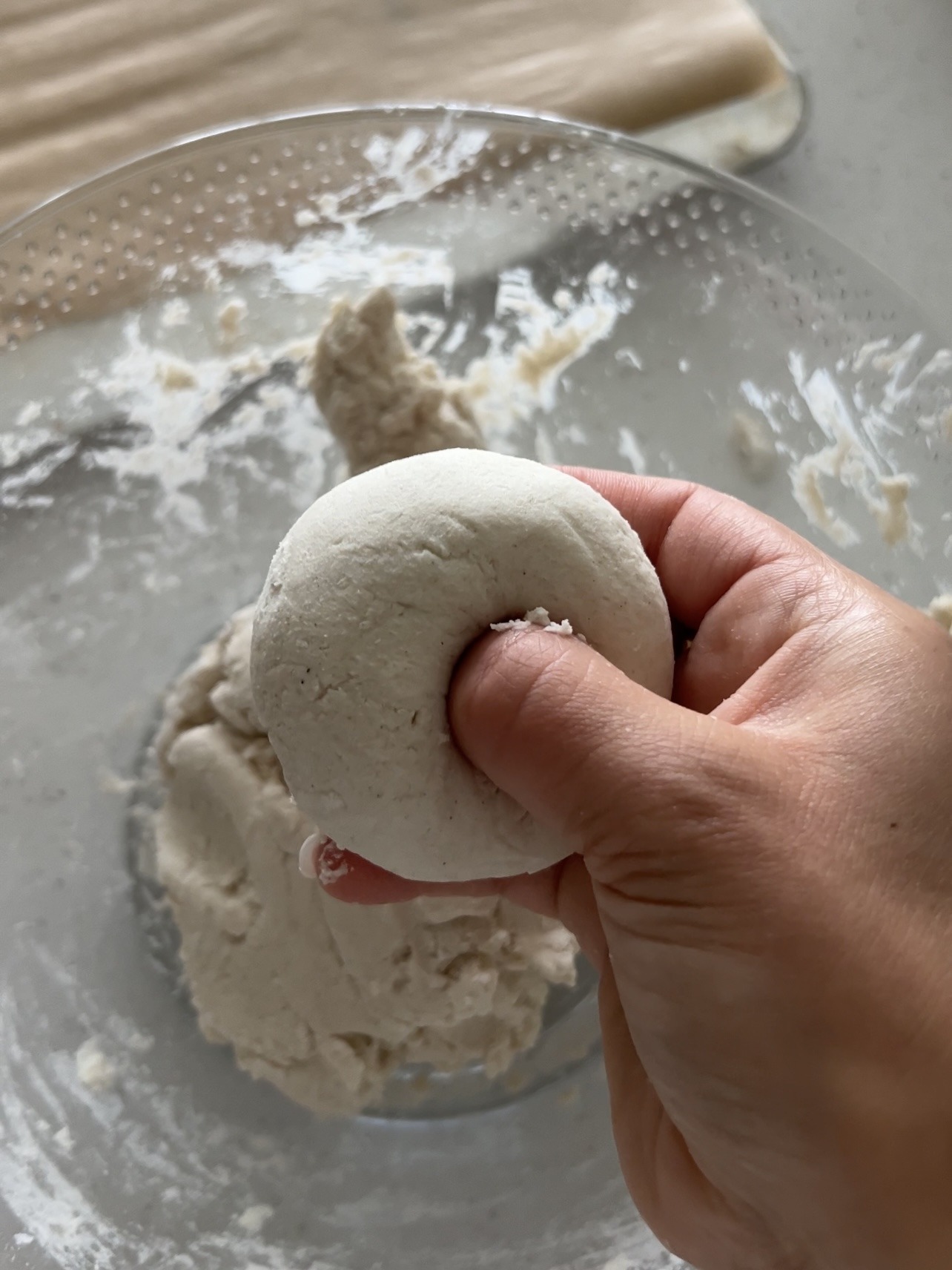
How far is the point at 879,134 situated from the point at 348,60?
31.9 inches

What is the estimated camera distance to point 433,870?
2.41 feet

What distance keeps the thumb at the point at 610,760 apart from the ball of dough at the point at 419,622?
5cm

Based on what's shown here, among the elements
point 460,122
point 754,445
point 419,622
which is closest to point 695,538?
point 419,622

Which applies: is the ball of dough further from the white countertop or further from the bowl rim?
the white countertop

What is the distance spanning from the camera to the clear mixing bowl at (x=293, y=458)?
1031 mm

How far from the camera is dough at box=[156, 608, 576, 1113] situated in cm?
103

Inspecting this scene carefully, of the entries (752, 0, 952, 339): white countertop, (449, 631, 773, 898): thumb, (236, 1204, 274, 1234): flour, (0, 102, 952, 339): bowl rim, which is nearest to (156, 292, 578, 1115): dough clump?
(236, 1204, 274, 1234): flour

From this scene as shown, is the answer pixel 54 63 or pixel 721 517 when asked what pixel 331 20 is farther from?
pixel 721 517

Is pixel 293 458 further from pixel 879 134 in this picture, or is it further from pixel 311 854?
pixel 879 134

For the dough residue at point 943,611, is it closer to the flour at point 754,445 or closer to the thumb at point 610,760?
the flour at point 754,445

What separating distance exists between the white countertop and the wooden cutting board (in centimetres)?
12

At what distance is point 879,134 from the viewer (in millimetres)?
1466

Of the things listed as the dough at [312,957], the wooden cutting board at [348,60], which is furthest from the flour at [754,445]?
the dough at [312,957]

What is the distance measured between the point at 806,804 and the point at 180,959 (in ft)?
2.66
